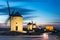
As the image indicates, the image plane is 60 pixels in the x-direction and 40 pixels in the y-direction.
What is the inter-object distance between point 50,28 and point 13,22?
13.4 m

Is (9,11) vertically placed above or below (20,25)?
above

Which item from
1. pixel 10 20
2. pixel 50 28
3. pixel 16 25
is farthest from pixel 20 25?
pixel 50 28

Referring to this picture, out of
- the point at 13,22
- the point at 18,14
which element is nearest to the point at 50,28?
the point at 18,14

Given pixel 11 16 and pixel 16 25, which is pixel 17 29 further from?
pixel 11 16

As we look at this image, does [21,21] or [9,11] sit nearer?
[21,21]

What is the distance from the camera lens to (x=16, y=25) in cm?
3325

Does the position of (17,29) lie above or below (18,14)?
below

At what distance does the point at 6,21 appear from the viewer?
35.9 meters

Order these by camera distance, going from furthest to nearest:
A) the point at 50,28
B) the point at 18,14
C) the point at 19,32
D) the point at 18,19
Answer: the point at 50,28 → the point at 18,14 → the point at 18,19 → the point at 19,32

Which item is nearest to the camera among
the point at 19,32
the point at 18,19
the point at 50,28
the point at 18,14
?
the point at 19,32

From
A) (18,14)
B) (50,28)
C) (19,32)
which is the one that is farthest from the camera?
(50,28)

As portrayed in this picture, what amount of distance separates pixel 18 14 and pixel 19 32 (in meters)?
5.93

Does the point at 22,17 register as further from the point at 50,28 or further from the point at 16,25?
the point at 50,28

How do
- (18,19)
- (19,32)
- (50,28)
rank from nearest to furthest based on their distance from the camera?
(19,32)
(18,19)
(50,28)
